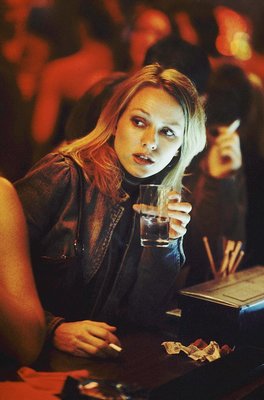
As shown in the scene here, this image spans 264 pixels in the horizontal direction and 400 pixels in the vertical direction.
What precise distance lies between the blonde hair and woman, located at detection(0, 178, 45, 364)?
0.57 meters

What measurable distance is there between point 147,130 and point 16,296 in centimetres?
103

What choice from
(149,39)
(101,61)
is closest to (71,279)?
(101,61)

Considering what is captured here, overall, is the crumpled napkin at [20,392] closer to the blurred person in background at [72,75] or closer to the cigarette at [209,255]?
the blurred person in background at [72,75]

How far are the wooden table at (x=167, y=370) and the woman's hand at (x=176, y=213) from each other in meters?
0.49

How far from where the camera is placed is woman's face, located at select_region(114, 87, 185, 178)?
8.48ft

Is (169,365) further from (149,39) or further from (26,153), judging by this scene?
(149,39)

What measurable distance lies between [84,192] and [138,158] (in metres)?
0.30

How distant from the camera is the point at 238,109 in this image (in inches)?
150

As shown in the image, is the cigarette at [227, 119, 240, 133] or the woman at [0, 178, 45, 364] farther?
the cigarette at [227, 119, 240, 133]

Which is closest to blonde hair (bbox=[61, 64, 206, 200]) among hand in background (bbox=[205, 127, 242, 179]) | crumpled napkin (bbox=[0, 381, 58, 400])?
hand in background (bbox=[205, 127, 242, 179])

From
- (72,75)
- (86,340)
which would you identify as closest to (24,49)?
(72,75)

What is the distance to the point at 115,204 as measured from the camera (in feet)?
8.66

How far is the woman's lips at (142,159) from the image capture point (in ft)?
8.49

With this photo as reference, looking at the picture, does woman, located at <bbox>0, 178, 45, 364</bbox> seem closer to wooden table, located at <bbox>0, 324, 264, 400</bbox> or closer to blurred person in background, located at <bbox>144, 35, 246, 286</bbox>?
wooden table, located at <bbox>0, 324, 264, 400</bbox>
